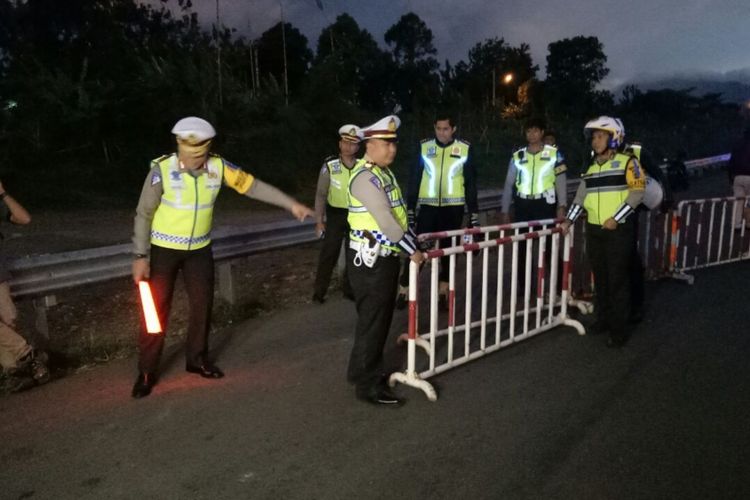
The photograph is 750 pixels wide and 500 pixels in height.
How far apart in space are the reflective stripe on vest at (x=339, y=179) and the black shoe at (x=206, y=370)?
2.70 m

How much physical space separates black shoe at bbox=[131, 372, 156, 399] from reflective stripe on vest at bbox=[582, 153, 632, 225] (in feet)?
13.6

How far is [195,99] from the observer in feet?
66.5

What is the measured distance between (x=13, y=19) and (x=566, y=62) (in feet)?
123

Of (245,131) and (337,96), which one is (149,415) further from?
(337,96)

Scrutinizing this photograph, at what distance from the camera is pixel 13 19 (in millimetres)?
26641

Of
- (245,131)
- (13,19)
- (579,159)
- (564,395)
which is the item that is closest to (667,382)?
(564,395)

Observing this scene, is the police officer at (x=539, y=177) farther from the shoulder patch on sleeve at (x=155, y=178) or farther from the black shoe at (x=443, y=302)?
the shoulder patch on sleeve at (x=155, y=178)

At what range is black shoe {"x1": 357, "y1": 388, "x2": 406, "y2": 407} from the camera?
4727mm

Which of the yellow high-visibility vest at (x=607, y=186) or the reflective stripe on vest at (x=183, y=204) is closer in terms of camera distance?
the reflective stripe on vest at (x=183, y=204)

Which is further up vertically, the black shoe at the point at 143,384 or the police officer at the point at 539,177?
the police officer at the point at 539,177

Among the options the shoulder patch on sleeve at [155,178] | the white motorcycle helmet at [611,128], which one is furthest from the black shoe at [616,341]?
the shoulder patch on sleeve at [155,178]

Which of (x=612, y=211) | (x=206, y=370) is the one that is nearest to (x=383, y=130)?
(x=206, y=370)

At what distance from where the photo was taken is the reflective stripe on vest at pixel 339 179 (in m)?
7.35

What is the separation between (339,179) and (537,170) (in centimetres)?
220
